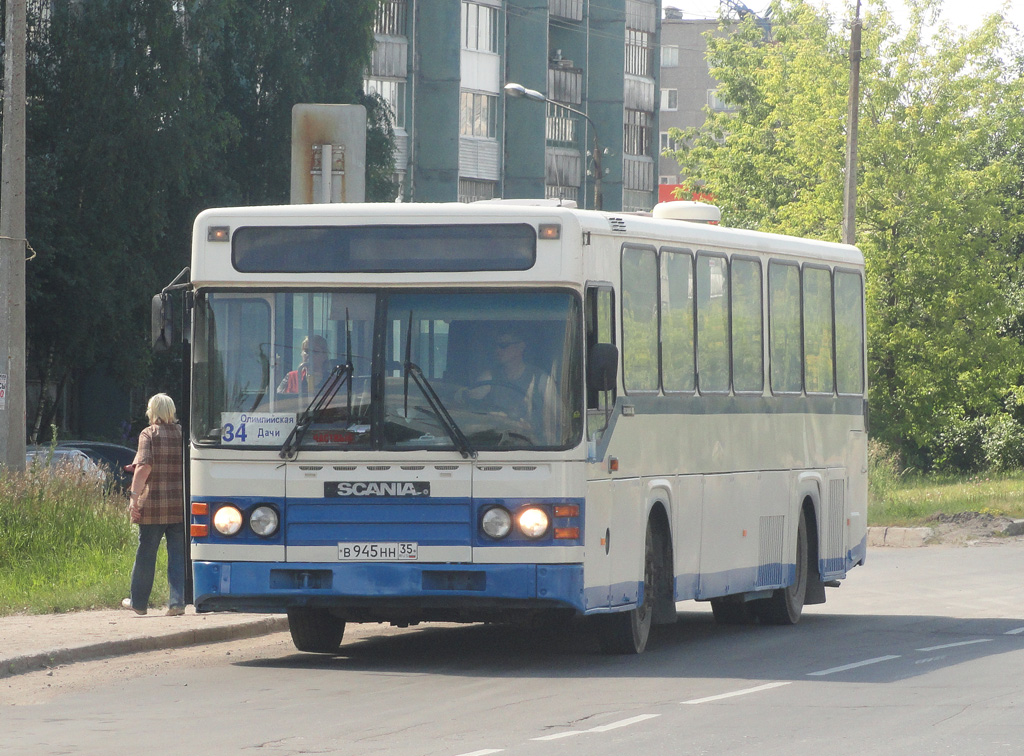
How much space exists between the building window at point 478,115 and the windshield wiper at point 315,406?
176ft

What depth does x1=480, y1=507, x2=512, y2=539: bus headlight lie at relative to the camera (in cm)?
1158

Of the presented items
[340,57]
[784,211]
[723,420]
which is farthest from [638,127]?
[723,420]

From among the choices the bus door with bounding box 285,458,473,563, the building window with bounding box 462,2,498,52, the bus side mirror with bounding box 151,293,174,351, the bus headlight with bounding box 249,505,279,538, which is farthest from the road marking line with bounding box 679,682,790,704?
the building window with bounding box 462,2,498,52

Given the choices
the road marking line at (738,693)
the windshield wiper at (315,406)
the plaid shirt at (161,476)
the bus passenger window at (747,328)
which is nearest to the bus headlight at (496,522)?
the windshield wiper at (315,406)

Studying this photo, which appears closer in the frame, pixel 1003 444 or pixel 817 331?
pixel 817 331

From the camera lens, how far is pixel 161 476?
1500 cm

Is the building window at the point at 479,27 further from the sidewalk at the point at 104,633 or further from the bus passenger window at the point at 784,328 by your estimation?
the sidewalk at the point at 104,633

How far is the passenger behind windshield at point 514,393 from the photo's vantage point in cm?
1160

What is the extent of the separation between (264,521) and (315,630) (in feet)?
5.02

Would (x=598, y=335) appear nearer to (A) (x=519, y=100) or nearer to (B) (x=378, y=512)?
(B) (x=378, y=512)

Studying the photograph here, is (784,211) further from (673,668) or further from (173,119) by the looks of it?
(673,668)

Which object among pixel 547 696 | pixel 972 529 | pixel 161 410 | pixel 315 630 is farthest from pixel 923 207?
pixel 547 696

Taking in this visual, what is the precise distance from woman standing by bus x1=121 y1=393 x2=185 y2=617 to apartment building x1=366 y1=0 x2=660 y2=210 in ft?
132

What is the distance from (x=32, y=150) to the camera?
37.6 m
